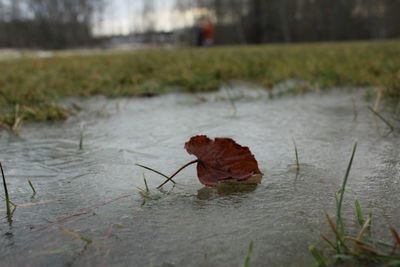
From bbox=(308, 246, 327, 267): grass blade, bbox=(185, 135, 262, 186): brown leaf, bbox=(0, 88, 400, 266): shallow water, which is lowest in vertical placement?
bbox=(0, 88, 400, 266): shallow water

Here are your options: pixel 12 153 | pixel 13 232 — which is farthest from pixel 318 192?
pixel 12 153

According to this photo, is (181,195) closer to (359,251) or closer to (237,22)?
(359,251)

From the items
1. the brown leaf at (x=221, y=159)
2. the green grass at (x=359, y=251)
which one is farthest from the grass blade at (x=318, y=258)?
the brown leaf at (x=221, y=159)

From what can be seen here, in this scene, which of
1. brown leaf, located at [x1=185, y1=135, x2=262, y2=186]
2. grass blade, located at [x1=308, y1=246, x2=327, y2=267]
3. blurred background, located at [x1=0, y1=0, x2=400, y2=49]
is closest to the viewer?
grass blade, located at [x1=308, y1=246, x2=327, y2=267]

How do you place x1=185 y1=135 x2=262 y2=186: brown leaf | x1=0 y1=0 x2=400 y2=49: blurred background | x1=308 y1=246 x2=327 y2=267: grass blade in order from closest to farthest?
x1=308 y1=246 x2=327 y2=267: grass blade → x1=185 y1=135 x2=262 y2=186: brown leaf → x1=0 y1=0 x2=400 y2=49: blurred background

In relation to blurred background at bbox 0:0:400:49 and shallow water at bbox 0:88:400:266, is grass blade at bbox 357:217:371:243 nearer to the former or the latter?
shallow water at bbox 0:88:400:266

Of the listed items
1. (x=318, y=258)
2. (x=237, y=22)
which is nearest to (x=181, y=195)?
(x=318, y=258)

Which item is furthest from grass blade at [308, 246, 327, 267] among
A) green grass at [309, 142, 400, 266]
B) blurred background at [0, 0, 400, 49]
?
blurred background at [0, 0, 400, 49]
